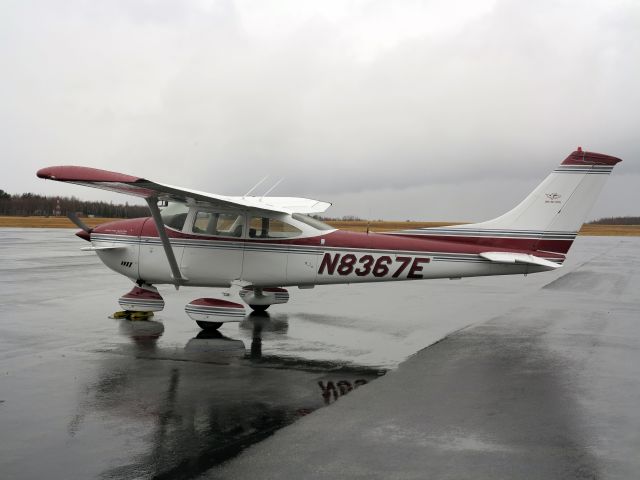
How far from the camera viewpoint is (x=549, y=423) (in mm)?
5922

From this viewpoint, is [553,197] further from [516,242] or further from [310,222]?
[310,222]

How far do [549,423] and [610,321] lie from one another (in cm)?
717

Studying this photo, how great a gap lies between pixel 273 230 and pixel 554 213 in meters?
4.66

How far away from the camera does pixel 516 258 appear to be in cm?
1041

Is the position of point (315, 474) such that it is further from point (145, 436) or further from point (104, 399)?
point (104, 399)

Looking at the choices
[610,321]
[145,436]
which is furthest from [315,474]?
[610,321]

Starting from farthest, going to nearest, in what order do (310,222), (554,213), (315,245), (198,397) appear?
(310,222), (315,245), (554,213), (198,397)

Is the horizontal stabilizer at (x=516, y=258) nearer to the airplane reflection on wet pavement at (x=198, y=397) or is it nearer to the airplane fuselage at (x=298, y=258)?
the airplane fuselage at (x=298, y=258)

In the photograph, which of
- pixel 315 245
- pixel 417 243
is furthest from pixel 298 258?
pixel 417 243

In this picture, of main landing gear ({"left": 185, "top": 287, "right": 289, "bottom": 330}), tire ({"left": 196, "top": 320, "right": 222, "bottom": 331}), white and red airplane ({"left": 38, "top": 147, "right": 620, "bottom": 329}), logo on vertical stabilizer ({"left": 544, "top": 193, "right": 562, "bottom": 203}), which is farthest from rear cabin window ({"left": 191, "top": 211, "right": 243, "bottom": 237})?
logo on vertical stabilizer ({"left": 544, "top": 193, "right": 562, "bottom": 203})

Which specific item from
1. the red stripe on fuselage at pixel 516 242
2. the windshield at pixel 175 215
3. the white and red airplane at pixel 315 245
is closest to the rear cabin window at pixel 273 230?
the white and red airplane at pixel 315 245

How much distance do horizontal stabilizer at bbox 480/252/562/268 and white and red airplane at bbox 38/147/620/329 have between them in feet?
0.05

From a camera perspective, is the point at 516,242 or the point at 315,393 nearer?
the point at 315,393

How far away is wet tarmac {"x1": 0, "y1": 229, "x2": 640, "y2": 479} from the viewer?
16.1 ft
